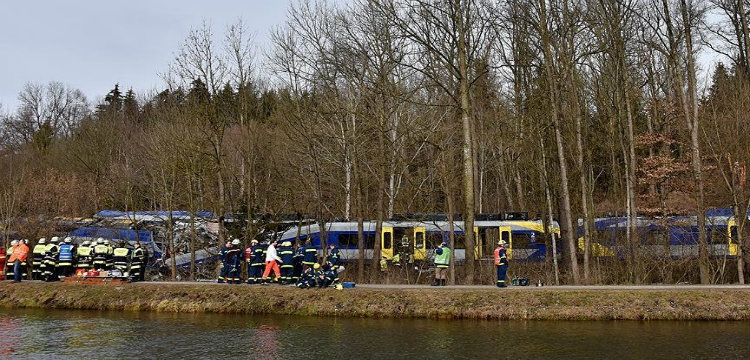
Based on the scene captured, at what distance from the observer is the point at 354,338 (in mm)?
16062

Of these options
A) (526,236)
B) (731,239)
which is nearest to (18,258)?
(526,236)

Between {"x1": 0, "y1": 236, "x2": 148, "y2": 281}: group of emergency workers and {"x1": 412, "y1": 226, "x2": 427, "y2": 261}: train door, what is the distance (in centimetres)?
1231

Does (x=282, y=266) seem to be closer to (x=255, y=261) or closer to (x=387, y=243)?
(x=255, y=261)

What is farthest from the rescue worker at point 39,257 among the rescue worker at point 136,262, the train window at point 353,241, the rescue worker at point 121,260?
the train window at point 353,241

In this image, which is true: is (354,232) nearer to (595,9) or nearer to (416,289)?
(416,289)

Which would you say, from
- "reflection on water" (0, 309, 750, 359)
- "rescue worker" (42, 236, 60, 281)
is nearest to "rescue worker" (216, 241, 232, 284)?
"reflection on water" (0, 309, 750, 359)

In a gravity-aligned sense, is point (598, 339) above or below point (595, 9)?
below

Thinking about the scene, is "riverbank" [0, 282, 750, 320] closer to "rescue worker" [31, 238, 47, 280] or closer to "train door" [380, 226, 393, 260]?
"rescue worker" [31, 238, 47, 280]

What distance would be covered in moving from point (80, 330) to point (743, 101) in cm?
2809

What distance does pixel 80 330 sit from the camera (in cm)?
1773

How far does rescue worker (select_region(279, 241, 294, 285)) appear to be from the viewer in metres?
23.6

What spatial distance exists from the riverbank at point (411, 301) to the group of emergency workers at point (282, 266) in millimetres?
885

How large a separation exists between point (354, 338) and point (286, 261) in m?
8.19

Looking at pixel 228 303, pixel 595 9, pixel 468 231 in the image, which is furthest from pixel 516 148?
pixel 228 303
